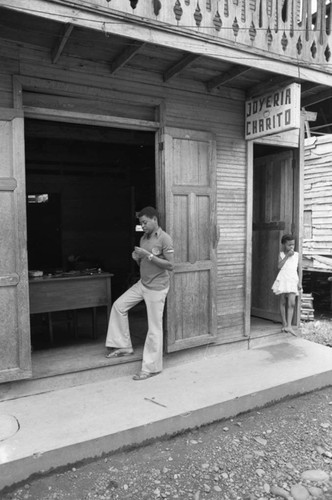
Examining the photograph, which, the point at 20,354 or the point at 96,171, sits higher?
the point at 96,171

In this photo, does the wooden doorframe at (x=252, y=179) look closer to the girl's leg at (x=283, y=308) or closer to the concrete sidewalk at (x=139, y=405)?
the girl's leg at (x=283, y=308)

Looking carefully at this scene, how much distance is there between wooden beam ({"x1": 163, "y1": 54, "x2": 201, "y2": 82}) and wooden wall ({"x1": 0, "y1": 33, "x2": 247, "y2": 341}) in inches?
5.6

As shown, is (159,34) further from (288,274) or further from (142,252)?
(288,274)

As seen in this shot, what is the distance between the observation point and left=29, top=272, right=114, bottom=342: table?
17.9 feet

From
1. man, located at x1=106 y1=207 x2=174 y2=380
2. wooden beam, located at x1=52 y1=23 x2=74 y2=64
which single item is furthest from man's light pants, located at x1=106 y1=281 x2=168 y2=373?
wooden beam, located at x1=52 y1=23 x2=74 y2=64

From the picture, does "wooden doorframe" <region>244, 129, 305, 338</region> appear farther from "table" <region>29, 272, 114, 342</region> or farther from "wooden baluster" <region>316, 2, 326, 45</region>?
"table" <region>29, 272, 114, 342</region>

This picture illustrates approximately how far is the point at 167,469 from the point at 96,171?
735cm

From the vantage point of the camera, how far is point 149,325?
4.93 metres

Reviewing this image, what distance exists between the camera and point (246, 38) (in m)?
4.76

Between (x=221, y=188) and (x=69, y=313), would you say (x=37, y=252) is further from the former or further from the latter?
(x=221, y=188)

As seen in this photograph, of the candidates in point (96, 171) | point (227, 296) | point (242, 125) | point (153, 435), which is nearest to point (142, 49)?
point (242, 125)

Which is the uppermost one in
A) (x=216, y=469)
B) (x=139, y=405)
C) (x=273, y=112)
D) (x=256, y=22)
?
(x=256, y=22)

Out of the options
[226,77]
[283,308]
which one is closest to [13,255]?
[226,77]

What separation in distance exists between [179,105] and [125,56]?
111 cm
